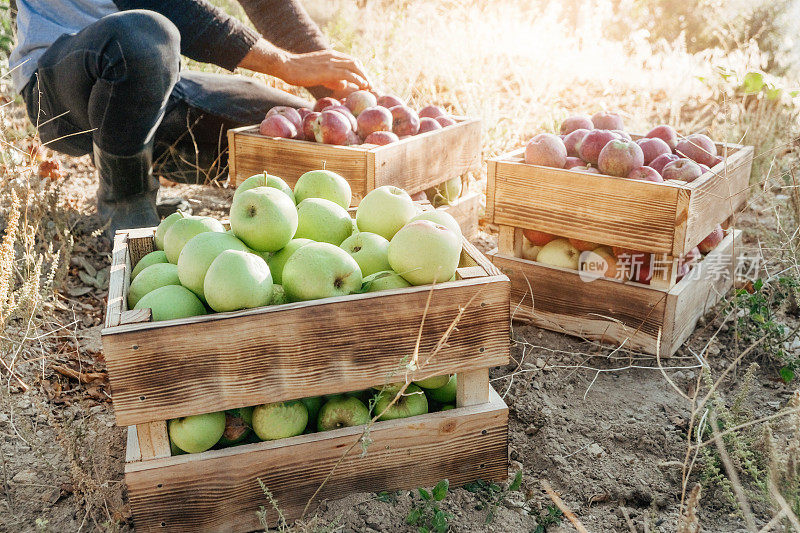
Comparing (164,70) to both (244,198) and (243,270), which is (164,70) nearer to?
(244,198)

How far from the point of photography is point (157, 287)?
184cm

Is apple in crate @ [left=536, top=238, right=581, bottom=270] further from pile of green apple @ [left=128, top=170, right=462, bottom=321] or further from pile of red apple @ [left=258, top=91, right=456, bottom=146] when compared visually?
pile of green apple @ [left=128, top=170, right=462, bottom=321]

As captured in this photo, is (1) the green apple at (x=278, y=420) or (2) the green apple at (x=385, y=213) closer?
(1) the green apple at (x=278, y=420)

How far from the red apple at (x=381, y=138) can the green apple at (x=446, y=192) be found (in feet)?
1.66

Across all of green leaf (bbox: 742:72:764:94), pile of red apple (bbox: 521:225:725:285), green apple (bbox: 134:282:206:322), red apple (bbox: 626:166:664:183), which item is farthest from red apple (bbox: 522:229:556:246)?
green leaf (bbox: 742:72:764:94)

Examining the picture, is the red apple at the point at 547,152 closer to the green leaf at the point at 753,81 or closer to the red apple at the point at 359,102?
the red apple at the point at 359,102

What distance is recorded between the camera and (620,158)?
2633 millimetres

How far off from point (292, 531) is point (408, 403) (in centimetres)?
45

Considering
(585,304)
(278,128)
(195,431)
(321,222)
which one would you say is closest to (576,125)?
(585,304)

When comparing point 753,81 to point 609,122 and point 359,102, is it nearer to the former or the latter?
point 609,122

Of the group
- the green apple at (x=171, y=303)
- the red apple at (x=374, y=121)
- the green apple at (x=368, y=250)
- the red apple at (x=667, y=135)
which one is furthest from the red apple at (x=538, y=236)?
the green apple at (x=171, y=303)

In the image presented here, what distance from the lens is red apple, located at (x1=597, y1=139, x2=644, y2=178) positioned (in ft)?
8.64

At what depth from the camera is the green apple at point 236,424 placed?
68.9 inches

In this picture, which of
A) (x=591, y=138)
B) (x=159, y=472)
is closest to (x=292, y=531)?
(x=159, y=472)
